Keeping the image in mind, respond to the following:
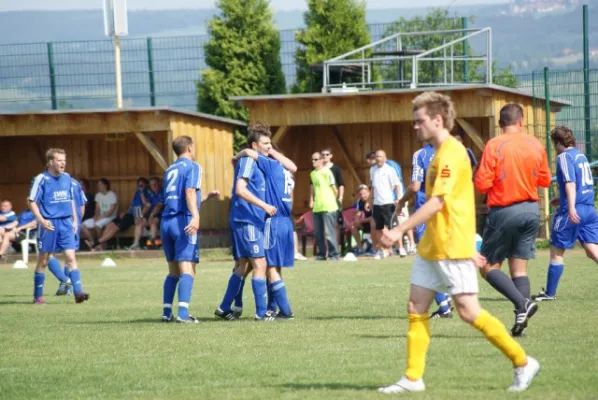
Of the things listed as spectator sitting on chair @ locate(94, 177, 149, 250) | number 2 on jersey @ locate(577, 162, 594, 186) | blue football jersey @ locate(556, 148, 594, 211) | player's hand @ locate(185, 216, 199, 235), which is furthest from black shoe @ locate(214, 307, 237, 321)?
spectator sitting on chair @ locate(94, 177, 149, 250)

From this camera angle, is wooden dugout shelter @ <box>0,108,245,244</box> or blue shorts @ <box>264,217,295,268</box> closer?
blue shorts @ <box>264,217,295,268</box>

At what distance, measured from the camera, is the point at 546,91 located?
24.2m

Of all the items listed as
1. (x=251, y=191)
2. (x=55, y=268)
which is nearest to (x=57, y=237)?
(x=55, y=268)

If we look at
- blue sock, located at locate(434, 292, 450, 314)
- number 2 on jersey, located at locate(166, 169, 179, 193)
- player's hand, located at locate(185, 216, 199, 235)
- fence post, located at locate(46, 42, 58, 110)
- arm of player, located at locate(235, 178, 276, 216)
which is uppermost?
fence post, located at locate(46, 42, 58, 110)

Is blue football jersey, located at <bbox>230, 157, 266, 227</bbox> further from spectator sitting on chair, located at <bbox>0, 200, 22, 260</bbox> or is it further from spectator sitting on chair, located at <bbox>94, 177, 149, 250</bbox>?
spectator sitting on chair, located at <bbox>94, 177, 149, 250</bbox>

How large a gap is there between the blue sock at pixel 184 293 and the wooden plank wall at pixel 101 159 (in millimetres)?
17599

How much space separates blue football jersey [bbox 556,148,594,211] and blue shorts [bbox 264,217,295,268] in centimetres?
311

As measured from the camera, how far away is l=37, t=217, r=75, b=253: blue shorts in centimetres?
1533

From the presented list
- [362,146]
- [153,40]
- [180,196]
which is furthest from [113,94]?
[180,196]

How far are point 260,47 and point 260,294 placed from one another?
724 inches

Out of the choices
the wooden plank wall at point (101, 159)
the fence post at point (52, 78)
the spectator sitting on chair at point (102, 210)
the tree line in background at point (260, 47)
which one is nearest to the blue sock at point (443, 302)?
the spectator sitting on chair at point (102, 210)

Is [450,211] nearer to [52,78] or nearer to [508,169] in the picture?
[508,169]

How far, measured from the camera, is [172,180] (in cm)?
1179

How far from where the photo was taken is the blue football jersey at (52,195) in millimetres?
15219
